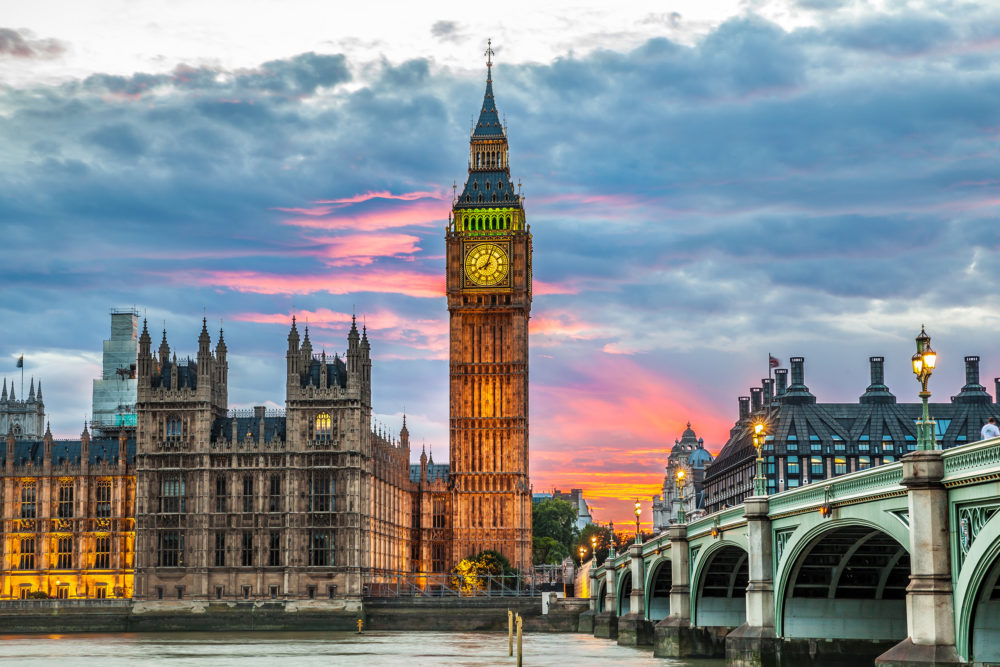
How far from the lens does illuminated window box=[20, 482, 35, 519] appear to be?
147875 mm

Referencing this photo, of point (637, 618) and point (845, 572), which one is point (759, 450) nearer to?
point (845, 572)

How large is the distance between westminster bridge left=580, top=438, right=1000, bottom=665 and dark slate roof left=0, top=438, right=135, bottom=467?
65.3 metres

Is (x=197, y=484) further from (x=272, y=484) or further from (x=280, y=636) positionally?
(x=280, y=636)

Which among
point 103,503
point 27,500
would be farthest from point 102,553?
point 27,500

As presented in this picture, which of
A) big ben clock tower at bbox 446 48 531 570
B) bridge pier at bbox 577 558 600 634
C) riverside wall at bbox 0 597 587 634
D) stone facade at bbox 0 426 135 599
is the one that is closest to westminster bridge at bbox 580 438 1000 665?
bridge pier at bbox 577 558 600 634

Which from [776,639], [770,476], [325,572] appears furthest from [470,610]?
[776,639]

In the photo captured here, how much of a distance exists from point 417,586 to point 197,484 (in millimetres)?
32580

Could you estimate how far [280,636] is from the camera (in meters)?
123

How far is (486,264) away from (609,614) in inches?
2794

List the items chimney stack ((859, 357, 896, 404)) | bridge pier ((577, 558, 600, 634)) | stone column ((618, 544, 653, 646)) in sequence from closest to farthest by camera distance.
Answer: stone column ((618, 544, 653, 646)), bridge pier ((577, 558, 600, 634)), chimney stack ((859, 357, 896, 404))

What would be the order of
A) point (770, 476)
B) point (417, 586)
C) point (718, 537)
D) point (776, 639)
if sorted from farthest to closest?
point (770, 476) < point (417, 586) < point (718, 537) < point (776, 639)

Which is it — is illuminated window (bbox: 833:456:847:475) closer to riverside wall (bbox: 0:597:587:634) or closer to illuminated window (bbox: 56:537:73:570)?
riverside wall (bbox: 0:597:587:634)

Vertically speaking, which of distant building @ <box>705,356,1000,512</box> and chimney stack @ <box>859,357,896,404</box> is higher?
chimney stack @ <box>859,357,896,404</box>

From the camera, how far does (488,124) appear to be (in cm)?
18525
